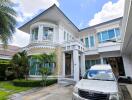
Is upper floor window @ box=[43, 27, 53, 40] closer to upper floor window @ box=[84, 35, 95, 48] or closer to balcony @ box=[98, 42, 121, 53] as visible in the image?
upper floor window @ box=[84, 35, 95, 48]

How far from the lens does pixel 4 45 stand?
9.70 m

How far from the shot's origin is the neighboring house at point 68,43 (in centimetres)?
1553

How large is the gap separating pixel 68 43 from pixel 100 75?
9417 millimetres

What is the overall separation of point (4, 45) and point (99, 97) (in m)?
8.22

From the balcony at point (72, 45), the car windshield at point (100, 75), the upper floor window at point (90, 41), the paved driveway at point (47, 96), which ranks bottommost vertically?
the paved driveway at point (47, 96)

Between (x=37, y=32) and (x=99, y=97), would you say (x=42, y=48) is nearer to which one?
(x=37, y=32)

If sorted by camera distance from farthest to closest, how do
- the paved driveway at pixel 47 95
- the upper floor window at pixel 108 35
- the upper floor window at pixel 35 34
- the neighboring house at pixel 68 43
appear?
the upper floor window at pixel 108 35, the upper floor window at pixel 35 34, the neighboring house at pixel 68 43, the paved driveway at pixel 47 95

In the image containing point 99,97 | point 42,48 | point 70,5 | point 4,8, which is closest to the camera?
point 99,97

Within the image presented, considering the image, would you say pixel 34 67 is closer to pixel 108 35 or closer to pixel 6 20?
pixel 6 20

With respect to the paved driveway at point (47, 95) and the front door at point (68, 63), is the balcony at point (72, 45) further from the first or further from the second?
the paved driveway at point (47, 95)

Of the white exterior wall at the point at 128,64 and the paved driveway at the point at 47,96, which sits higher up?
the white exterior wall at the point at 128,64

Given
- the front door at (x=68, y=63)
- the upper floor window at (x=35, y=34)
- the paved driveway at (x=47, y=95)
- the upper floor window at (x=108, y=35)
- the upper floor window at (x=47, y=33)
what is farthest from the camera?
the front door at (x=68, y=63)

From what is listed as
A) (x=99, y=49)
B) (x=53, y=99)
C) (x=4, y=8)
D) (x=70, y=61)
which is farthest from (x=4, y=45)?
(x=99, y=49)

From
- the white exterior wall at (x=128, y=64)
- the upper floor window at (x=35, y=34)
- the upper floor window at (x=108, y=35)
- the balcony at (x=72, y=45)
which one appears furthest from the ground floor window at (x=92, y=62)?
the upper floor window at (x=35, y=34)
